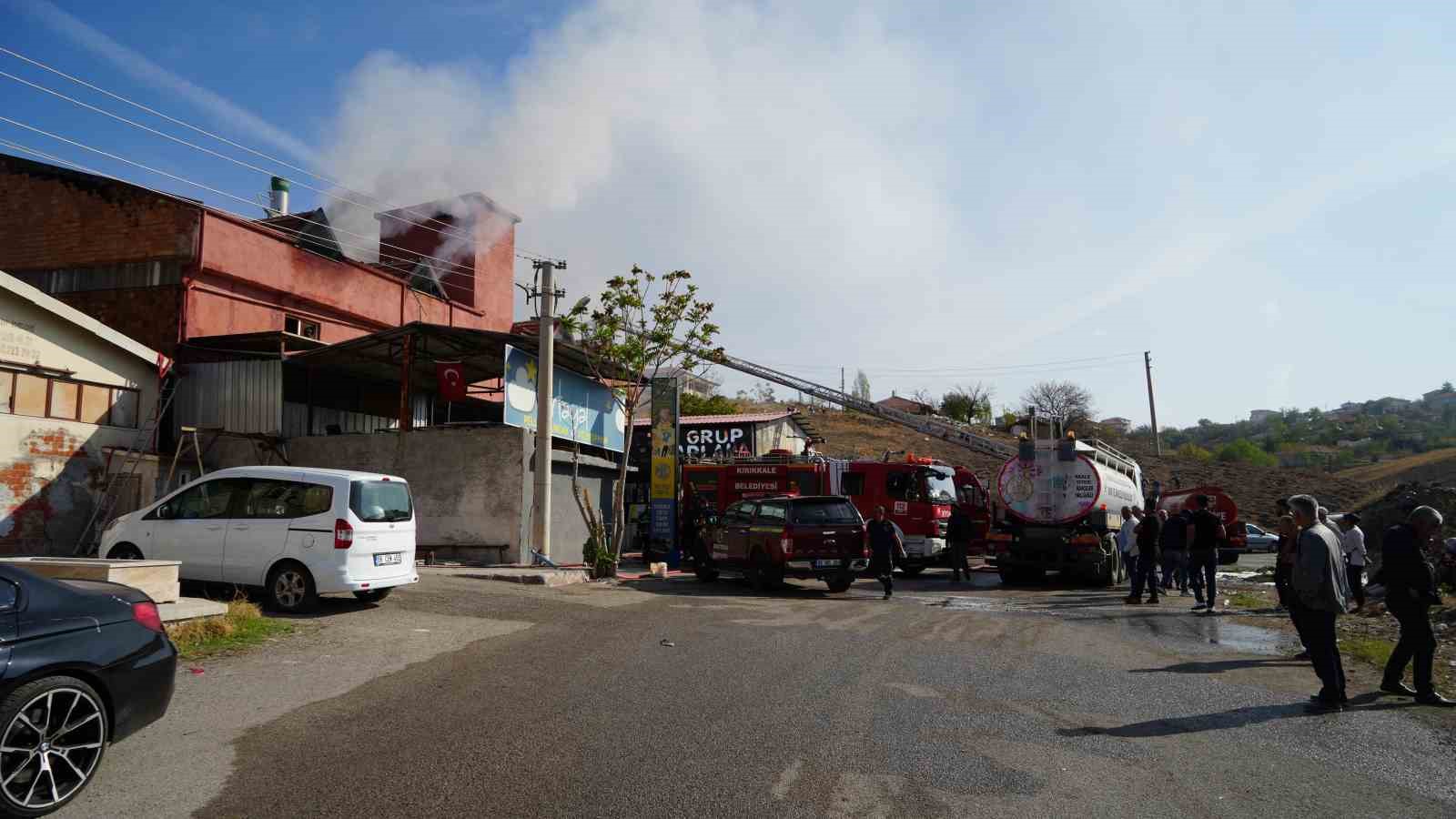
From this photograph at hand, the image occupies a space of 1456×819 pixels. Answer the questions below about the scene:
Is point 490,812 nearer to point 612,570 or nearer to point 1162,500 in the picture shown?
point 612,570

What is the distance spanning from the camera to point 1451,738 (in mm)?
6398

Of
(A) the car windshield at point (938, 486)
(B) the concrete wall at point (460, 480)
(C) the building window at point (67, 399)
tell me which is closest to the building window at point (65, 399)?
(C) the building window at point (67, 399)

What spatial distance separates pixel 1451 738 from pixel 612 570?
13714 millimetres

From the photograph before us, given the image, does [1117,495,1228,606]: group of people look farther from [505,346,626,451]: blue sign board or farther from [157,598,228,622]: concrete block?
Result: [157,598,228,622]: concrete block

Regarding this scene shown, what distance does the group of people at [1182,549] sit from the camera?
47.3 ft

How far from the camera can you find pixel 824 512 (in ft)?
53.6

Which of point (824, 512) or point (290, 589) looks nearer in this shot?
point (290, 589)

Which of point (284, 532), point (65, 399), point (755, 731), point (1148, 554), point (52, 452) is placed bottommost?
point (755, 731)

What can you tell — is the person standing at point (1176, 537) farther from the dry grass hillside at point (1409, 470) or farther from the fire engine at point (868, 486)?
the dry grass hillside at point (1409, 470)

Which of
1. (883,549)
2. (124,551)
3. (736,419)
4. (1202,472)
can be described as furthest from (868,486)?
(1202,472)

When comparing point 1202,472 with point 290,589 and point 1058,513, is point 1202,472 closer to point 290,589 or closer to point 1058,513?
point 1058,513

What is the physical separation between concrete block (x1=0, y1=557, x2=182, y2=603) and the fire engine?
45.4ft

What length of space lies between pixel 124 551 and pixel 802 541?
33.3 ft

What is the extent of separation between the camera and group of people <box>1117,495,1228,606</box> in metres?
14.4
